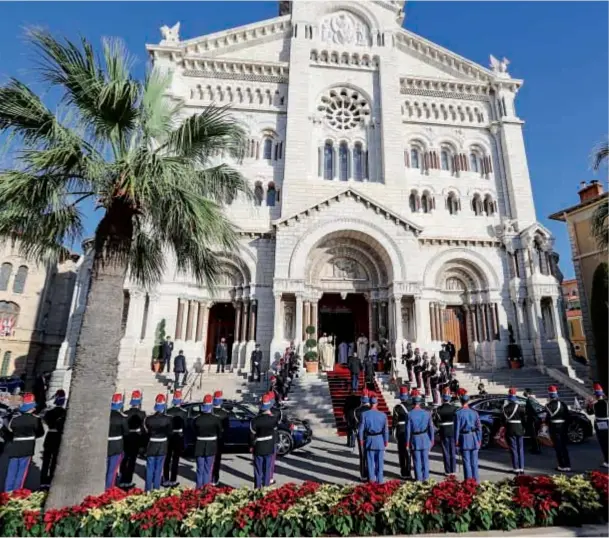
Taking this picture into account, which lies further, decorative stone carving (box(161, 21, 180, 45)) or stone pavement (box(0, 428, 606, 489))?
decorative stone carving (box(161, 21, 180, 45))

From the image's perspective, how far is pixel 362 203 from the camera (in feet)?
71.4

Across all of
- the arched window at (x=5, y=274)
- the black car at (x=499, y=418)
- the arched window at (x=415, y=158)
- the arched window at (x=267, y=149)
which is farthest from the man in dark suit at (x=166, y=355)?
the arched window at (x=5, y=274)

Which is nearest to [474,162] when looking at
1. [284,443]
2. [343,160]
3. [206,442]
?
[343,160]

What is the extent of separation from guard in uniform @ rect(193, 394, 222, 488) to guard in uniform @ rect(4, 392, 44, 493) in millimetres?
3219

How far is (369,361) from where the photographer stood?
16375 mm

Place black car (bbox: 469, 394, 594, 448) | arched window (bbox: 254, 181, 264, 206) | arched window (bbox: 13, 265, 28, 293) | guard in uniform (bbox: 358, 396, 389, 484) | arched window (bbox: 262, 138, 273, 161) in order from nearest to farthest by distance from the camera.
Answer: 1. guard in uniform (bbox: 358, 396, 389, 484)
2. black car (bbox: 469, 394, 594, 448)
3. arched window (bbox: 254, 181, 264, 206)
4. arched window (bbox: 262, 138, 273, 161)
5. arched window (bbox: 13, 265, 28, 293)

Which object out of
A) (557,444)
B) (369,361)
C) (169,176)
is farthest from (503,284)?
(169,176)

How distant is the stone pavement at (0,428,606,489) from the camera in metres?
8.81

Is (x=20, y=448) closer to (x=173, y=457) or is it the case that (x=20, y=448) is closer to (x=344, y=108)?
(x=173, y=457)

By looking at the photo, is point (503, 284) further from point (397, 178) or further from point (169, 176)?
point (169, 176)

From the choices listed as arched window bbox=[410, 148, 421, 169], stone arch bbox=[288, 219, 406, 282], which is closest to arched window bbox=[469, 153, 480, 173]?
arched window bbox=[410, 148, 421, 169]

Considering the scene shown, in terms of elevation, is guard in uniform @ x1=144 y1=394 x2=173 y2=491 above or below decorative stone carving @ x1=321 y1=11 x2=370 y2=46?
below

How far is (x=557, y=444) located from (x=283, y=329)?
13491 millimetres

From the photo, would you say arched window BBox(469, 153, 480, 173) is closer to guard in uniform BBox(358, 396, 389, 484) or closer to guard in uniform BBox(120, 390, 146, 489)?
guard in uniform BBox(358, 396, 389, 484)
